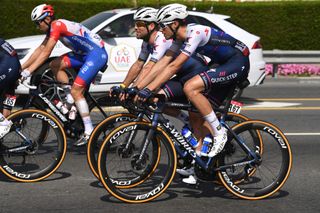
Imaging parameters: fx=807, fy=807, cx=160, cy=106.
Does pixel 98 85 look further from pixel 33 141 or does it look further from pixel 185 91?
pixel 185 91

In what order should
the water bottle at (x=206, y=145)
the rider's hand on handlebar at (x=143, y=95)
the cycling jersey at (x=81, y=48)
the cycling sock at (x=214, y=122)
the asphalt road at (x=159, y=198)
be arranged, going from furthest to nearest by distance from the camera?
the cycling jersey at (x=81, y=48), the water bottle at (x=206, y=145), the cycling sock at (x=214, y=122), the asphalt road at (x=159, y=198), the rider's hand on handlebar at (x=143, y=95)

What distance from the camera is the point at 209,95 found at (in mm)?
7977

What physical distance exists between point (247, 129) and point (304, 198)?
2.89 feet

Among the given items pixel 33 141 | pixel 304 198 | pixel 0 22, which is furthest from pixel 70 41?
pixel 0 22

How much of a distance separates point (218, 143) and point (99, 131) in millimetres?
1123

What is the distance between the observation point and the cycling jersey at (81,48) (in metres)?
9.57

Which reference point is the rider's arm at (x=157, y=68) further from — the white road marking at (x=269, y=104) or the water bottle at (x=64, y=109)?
the white road marking at (x=269, y=104)

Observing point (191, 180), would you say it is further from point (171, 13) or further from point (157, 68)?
→ point (171, 13)

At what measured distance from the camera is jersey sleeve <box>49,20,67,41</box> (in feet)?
31.0

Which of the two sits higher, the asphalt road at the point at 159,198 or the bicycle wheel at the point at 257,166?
the bicycle wheel at the point at 257,166

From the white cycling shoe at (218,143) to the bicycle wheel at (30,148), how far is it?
1.67m

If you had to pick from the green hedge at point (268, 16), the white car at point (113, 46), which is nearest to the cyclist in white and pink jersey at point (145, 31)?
the white car at point (113, 46)

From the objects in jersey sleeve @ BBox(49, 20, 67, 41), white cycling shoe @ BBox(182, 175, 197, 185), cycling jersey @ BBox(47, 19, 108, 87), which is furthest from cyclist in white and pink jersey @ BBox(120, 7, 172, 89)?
white cycling shoe @ BBox(182, 175, 197, 185)

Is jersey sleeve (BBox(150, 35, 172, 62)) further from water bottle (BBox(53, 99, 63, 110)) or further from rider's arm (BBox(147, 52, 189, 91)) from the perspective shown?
water bottle (BBox(53, 99, 63, 110))
